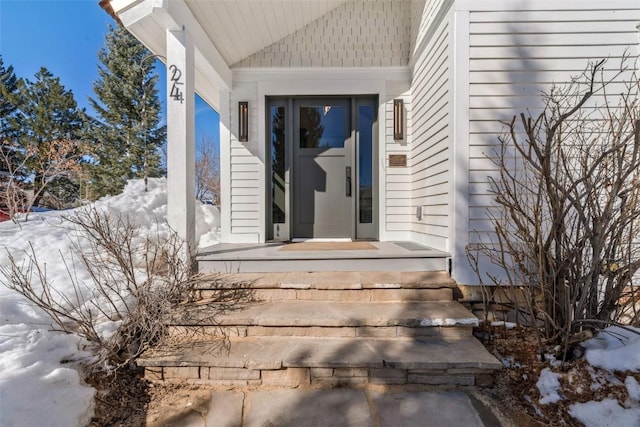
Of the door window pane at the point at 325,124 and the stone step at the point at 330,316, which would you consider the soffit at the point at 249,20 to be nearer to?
the door window pane at the point at 325,124

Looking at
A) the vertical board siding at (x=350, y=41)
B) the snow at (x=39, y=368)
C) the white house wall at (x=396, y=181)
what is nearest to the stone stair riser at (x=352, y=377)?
the snow at (x=39, y=368)

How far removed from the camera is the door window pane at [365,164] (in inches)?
169

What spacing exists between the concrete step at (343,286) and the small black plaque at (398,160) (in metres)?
1.88

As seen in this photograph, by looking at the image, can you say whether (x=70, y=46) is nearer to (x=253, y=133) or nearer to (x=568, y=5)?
(x=253, y=133)

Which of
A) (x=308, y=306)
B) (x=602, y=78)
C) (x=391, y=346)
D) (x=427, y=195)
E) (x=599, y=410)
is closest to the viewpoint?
(x=599, y=410)

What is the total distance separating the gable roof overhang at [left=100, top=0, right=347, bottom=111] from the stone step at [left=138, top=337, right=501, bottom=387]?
2869 millimetres

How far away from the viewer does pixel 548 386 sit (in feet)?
5.82

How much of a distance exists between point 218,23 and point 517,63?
3091 mm

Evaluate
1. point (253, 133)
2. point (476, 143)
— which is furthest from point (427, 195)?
point (253, 133)

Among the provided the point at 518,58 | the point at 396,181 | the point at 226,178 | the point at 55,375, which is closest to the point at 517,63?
the point at 518,58

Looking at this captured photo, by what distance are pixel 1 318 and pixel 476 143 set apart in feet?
12.9

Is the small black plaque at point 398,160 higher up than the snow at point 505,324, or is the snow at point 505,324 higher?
the small black plaque at point 398,160

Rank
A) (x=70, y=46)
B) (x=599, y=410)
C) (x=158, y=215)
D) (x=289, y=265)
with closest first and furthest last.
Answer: (x=599, y=410)
(x=289, y=265)
(x=158, y=215)
(x=70, y=46)

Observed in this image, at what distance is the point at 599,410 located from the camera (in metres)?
1.58
